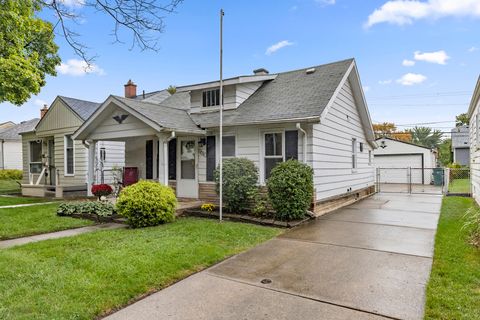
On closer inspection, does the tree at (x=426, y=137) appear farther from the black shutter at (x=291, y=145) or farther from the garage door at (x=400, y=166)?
the black shutter at (x=291, y=145)

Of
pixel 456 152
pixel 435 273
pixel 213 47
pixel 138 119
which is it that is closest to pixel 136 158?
pixel 138 119

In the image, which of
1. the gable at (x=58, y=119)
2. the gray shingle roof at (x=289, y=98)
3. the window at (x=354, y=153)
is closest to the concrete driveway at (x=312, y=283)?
the gray shingle roof at (x=289, y=98)

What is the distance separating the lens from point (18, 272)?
430 centimetres

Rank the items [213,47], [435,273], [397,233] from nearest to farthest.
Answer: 1. [435,273]
2. [397,233]
3. [213,47]

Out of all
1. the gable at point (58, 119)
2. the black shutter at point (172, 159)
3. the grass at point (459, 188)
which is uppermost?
the gable at point (58, 119)

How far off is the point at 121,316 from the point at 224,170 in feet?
19.3

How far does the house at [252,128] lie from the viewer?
29.9 feet

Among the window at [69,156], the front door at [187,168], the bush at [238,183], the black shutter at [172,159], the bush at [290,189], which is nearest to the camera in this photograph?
the bush at [290,189]

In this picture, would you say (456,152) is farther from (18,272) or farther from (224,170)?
(18,272)

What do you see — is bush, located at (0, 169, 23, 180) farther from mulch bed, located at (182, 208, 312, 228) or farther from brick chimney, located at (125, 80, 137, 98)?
mulch bed, located at (182, 208, 312, 228)

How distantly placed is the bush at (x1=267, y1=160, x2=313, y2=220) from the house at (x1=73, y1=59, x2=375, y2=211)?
33.0 inches

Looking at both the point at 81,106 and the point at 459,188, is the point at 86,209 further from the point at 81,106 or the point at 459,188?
the point at 459,188

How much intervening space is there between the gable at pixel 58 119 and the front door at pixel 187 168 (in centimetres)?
626

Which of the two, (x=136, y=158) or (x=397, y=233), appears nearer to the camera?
(x=397, y=233)
